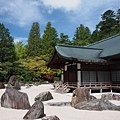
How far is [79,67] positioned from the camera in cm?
1464

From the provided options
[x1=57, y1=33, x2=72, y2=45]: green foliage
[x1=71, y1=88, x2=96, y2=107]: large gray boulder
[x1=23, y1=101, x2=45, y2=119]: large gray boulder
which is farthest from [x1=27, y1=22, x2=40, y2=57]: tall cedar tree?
[x1=23, y1=101, x2=45, y2=119]: large gray boulder

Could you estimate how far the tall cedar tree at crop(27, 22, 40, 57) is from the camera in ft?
119

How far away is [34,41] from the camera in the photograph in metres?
39.5

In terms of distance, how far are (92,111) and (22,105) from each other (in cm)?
293

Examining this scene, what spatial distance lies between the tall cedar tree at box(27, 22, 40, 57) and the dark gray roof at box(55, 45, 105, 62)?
19855 millimetres

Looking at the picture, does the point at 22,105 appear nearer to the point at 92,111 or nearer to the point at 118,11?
the point at 92,111

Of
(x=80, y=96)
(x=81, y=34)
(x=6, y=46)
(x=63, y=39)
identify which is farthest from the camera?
(x=81, y=34)

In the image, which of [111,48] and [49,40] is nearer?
[111,48]

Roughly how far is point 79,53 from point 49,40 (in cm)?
2104

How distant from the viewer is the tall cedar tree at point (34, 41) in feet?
119

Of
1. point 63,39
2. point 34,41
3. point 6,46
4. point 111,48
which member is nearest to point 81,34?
point 63,39

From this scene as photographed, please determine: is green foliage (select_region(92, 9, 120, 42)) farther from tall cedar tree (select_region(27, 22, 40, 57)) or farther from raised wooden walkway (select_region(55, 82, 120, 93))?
raised wooden walkway (select_region(55, 82, 120, 93))

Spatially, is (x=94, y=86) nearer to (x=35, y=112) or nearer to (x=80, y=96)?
(x=80, y=96)

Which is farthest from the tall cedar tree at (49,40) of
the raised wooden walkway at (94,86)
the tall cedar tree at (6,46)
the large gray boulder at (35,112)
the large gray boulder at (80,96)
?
the large gray boulder at (35,112)
